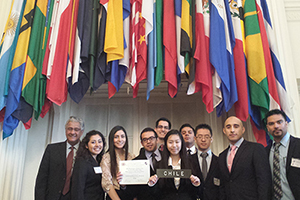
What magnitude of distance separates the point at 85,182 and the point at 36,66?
5.55 ft

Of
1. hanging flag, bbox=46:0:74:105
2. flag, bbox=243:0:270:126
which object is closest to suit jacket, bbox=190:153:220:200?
flag, bbox=243:0:270:126

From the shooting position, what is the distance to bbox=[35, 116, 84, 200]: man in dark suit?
3.02 metres

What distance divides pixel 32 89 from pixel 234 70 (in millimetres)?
2523

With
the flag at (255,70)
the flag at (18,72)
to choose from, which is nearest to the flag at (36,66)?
the flag at (18,72)

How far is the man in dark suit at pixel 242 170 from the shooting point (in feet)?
8.09

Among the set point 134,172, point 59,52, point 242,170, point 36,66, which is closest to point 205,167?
point 242,170

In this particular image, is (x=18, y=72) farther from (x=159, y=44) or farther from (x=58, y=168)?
(x=159, y=44)

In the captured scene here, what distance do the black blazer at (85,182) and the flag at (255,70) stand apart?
6.30ft

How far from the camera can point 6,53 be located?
3.70 m

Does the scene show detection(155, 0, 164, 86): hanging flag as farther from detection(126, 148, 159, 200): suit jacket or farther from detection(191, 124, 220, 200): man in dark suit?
detection(126, 148, 159, 200): suit jacket

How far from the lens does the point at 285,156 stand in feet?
8.35

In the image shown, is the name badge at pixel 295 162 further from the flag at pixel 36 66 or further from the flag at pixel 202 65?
the flag at pixel 36 66

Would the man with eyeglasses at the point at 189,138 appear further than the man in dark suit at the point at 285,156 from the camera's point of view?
Yes

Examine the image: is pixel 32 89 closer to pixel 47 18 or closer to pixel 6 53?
pixel 6 53
